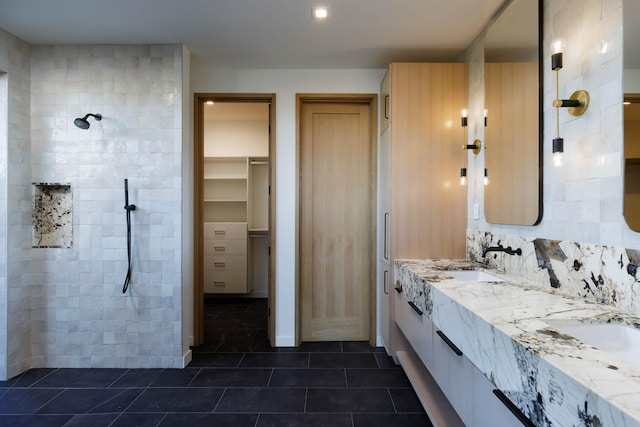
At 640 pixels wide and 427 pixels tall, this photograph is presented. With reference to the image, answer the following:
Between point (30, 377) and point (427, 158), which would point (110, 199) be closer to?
point (30, 377)

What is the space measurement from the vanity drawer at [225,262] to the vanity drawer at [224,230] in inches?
10.6

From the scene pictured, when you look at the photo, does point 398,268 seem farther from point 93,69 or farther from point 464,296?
point 93,69

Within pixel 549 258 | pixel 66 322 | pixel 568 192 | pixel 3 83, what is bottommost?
pixel 66 322

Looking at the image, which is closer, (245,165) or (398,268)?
(398,268)

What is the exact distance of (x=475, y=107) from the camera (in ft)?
7.86

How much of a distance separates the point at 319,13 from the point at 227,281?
3451 millimetres

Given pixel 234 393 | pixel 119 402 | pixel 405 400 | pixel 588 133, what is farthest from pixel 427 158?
pixel 119 402

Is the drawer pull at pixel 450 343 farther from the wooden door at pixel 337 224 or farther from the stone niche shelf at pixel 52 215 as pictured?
the stone niche shelf at pixel 52 215

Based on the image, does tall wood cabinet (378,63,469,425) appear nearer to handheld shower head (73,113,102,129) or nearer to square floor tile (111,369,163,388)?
square floor tile (111,369,163,388)

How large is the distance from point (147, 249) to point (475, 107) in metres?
2.87

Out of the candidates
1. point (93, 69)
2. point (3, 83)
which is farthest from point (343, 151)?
point (3, 83)

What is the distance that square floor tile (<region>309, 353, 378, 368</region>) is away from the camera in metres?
2.57

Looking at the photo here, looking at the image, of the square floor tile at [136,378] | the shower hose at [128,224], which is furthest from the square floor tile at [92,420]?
the shower hose at [128,224]

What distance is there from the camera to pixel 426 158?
8.21 feet
